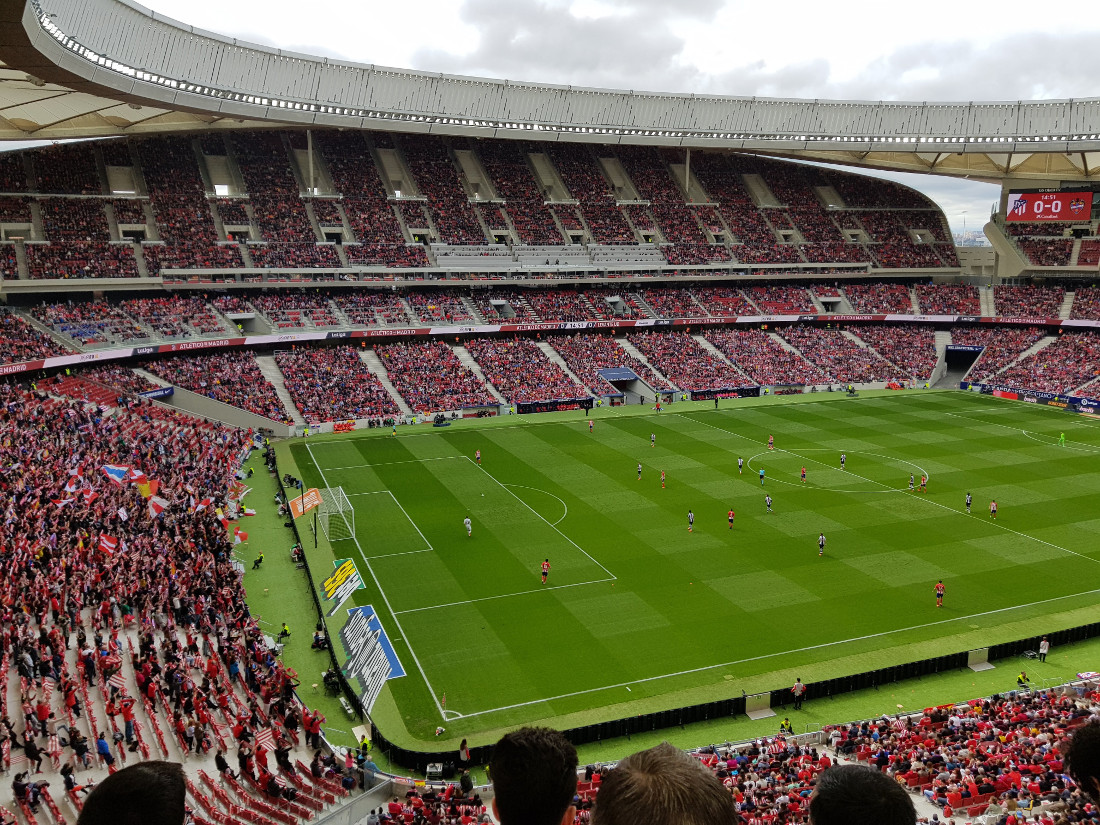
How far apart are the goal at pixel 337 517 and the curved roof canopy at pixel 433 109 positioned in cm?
2332

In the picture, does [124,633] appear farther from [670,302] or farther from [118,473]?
[670,302]

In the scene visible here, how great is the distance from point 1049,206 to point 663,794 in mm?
92916

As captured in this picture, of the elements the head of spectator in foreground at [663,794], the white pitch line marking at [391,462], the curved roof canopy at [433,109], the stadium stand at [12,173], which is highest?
the curved roof canopy at [433,109]

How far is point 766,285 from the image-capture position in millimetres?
88562

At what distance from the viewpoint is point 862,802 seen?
10.8ft

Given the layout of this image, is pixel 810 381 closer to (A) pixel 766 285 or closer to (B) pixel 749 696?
(A) pixel 766 285

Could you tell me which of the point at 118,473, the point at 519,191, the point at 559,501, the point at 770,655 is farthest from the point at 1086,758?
the point at 519,191

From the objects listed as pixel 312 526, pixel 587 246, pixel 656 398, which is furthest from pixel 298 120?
pixel 312 526

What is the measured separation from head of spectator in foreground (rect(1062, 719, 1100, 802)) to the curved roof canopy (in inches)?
1754

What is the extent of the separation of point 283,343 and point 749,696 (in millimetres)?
51515

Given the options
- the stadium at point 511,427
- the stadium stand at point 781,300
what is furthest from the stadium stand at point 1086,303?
the stadium stand at point 781,300

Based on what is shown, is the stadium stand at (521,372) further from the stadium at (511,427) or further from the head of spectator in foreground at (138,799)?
the head of spectator in foreground at (138,799)

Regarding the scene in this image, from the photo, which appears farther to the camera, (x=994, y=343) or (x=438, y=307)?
(x=994, y=343)

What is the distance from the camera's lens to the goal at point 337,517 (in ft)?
125
